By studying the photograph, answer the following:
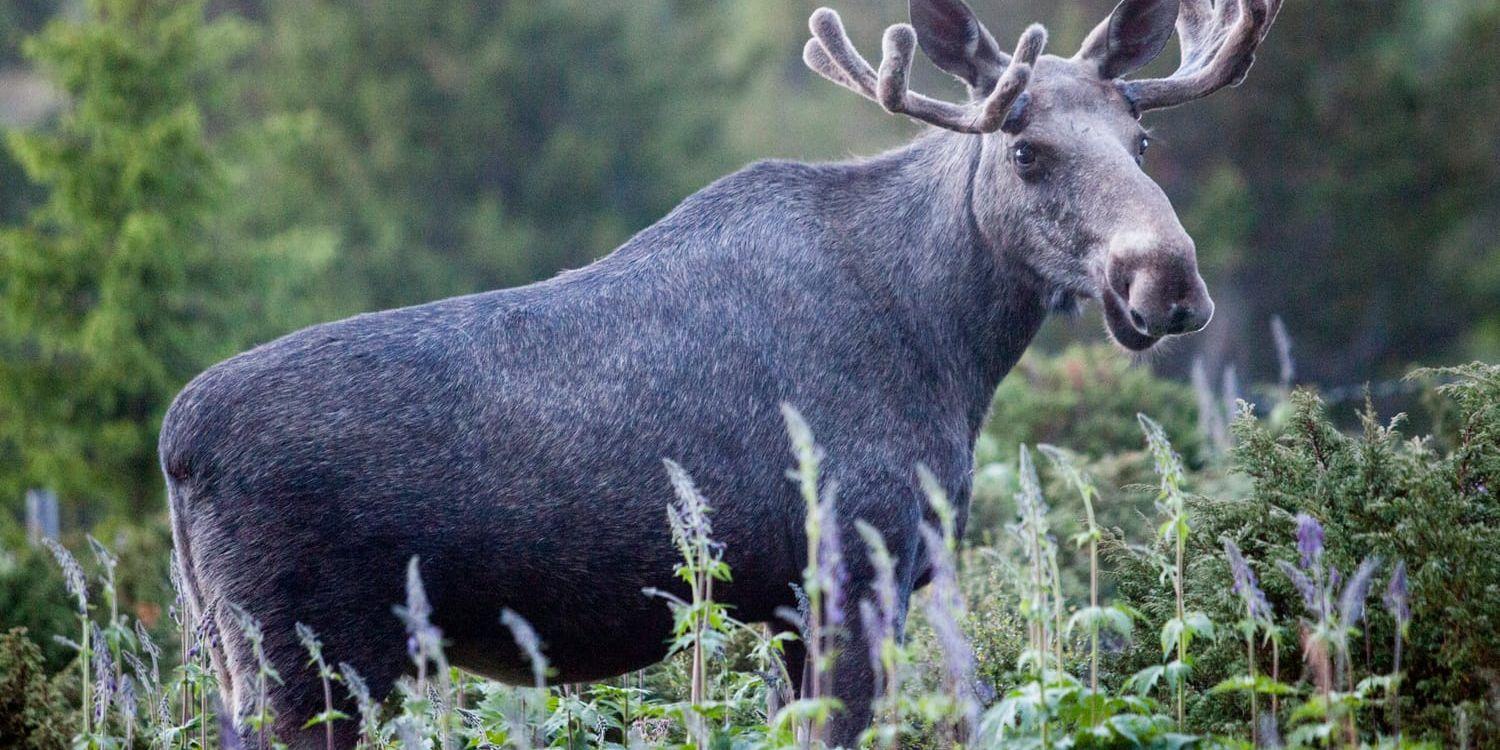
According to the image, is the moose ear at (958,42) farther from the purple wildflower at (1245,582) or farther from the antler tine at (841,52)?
the purple wildflower at (1245,582)

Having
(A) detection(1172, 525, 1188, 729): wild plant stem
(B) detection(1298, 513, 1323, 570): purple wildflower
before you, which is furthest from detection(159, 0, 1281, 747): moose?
(B) detection(1298, 513, 1323, 570): purple wildflower

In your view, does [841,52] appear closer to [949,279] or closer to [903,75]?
[903,75]

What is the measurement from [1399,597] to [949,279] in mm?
2068

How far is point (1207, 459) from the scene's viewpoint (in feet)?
29.5

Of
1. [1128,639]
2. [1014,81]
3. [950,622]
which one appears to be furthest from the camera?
[1014,81]

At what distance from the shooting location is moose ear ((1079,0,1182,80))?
5258 millimetres

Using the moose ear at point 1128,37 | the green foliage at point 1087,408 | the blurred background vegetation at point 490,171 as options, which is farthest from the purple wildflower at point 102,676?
the blurred background vegetation at point 490,171

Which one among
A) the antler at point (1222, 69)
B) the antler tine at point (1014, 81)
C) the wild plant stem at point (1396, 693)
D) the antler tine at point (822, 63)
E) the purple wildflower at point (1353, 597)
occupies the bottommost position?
the wild plant stem at point (1396, 693)

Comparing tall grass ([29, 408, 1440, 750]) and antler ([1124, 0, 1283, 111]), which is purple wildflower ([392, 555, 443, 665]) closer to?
tall grass ([29, 408, 1440, 750])

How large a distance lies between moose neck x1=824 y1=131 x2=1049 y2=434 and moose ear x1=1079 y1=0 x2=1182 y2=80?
0.52m

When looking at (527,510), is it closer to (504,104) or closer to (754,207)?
(754,207)

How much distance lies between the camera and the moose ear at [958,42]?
5188 mm

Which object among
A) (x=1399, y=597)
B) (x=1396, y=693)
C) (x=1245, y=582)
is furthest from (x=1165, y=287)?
(x=1396, y=693)

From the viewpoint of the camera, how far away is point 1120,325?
4938 millimetres
